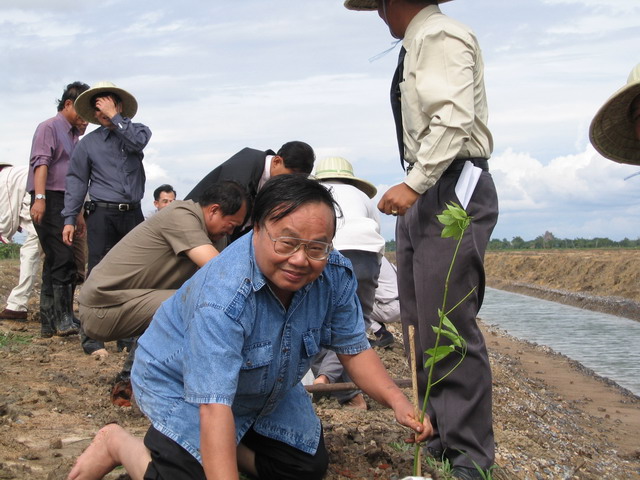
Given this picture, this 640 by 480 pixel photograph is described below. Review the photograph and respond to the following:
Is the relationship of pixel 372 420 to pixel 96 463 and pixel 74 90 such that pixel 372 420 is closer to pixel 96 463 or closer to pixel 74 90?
pixel 96 463

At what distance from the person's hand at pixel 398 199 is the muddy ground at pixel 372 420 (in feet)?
3.36

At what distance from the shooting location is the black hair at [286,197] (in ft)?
8.29

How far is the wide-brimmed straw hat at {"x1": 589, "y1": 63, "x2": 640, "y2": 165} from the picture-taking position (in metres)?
3.24

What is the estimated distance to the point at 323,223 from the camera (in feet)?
8.32

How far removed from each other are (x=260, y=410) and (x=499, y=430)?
8.92ft

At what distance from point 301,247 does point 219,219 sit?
1.79 meters

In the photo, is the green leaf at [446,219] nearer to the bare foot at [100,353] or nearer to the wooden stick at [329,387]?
the wooden stick at [329,387]

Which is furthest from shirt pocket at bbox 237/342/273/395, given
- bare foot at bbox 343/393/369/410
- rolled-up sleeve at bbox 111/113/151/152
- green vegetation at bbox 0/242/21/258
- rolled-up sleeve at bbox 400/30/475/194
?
green vegetation at bbox 0/242/21/258

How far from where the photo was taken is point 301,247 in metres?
2.52

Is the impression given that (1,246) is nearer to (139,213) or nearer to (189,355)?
(139,213)

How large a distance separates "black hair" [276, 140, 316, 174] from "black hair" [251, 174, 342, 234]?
2.25 metres

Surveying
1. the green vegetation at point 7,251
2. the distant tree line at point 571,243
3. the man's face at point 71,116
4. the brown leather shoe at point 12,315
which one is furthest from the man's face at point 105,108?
the distant tree line at point 571,243

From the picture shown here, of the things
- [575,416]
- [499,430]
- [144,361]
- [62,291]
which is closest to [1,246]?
[62,291]

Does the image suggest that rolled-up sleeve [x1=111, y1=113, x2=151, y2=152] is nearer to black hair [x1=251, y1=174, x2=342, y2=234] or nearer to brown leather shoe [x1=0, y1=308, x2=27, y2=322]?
brown leather shoe [x1=0, y1=308, x2=27, y2=322]
